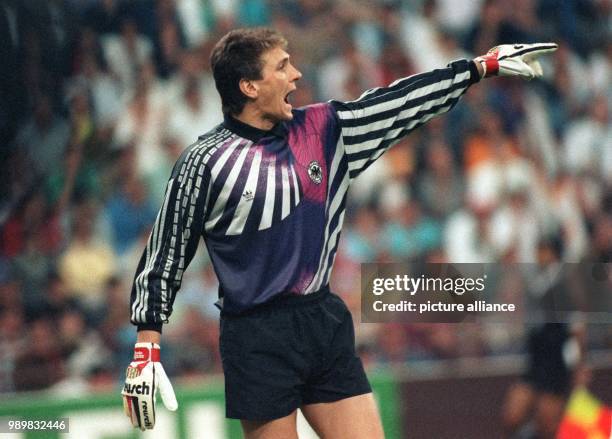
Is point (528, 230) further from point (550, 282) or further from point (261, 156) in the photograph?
point (261, 156)

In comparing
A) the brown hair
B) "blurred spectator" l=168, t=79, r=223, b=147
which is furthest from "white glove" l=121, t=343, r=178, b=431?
"blurred spectator" l=168, t=79, r=223, b=147

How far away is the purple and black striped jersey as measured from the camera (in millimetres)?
3664

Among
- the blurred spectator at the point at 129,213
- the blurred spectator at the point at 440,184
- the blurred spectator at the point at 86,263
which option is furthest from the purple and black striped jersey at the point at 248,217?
the blurred spectator at the point at 440,184

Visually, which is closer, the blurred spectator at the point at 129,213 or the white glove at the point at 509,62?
the white glove at the point at 509,62

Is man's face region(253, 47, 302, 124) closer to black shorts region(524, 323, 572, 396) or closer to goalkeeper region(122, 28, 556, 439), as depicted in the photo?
goalkeeper region(122, 28, 556, 439)

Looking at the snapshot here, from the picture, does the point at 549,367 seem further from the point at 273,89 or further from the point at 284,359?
the point at 273,89

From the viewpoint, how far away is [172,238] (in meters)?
3.72

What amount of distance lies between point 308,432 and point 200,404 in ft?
1.86

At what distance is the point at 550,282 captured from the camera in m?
7.21

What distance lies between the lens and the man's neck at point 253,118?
Answer: 3.79 metres

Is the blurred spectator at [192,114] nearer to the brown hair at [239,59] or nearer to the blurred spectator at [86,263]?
the blurred spectator at [86,263]

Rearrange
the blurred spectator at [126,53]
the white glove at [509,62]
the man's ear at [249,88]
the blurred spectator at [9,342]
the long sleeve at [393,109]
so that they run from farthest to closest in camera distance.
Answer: the blurred spectator at [126,53] < the blurred spectator at [9,342] < the white glove at [509,62] < the long sleeve at [393,109] < the man's ear at [249,88]

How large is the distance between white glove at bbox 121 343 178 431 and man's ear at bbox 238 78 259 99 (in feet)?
2.88

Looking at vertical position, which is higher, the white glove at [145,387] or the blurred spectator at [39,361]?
the blurred spectator at [39,361]
